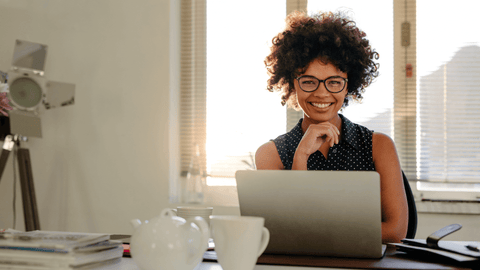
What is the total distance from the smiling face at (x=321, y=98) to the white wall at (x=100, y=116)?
1.35 metres

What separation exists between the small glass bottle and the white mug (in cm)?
207

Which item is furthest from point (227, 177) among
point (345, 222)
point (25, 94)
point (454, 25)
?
point (345, 222)

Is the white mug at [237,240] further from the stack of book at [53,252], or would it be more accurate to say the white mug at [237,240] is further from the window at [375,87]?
the window at [375,87]

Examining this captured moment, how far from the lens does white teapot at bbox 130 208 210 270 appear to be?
68 cm

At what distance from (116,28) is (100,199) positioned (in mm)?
1177

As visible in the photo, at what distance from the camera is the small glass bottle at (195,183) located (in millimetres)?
2746

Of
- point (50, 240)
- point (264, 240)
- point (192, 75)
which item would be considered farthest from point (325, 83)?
point (192, 75)

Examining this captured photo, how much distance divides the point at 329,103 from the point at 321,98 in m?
0.04

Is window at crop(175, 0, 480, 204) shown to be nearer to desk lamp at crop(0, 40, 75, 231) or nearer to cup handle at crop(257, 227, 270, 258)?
desk lamp at crop(0, 40, 75, 231)

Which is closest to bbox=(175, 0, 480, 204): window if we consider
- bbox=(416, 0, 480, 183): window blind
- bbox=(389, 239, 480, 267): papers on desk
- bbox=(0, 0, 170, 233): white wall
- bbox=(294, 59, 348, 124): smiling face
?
bbox=(416, 0, 480, 183): window blind

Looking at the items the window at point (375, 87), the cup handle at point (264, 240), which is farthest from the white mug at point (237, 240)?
the window at point (375, 87)

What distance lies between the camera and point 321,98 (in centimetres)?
155

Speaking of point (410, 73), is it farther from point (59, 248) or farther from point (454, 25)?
point (59, 248)

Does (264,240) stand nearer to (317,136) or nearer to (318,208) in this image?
(318,208)
